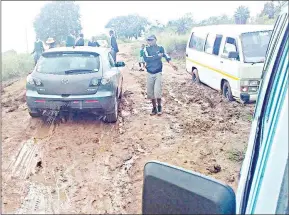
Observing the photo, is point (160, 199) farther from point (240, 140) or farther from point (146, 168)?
point (240, 140)

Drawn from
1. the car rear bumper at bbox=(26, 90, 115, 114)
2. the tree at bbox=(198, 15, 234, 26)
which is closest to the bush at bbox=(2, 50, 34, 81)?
the car rear bumper at bbox=(26, 90, 115, 114)

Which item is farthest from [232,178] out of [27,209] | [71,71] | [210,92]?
[210,92]

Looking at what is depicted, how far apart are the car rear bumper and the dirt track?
1.32 ft

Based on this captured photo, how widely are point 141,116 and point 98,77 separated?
1.41 m

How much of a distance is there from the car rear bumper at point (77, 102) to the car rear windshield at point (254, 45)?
2.87 metres

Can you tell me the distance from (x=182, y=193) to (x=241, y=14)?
2305 centimetres

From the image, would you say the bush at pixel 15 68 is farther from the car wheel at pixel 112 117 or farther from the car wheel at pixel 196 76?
the car wheel at pixel 112 117

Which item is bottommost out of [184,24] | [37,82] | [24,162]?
[184,24]

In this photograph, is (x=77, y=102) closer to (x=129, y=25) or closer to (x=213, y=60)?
(x=213, y=60)

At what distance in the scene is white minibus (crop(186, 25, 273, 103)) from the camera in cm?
785

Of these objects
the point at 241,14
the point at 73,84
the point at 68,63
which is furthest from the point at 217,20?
the point at 73,84

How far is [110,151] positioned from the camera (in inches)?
247

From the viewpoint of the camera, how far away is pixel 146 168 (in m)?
1.46

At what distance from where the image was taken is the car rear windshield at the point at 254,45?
7.92 m
